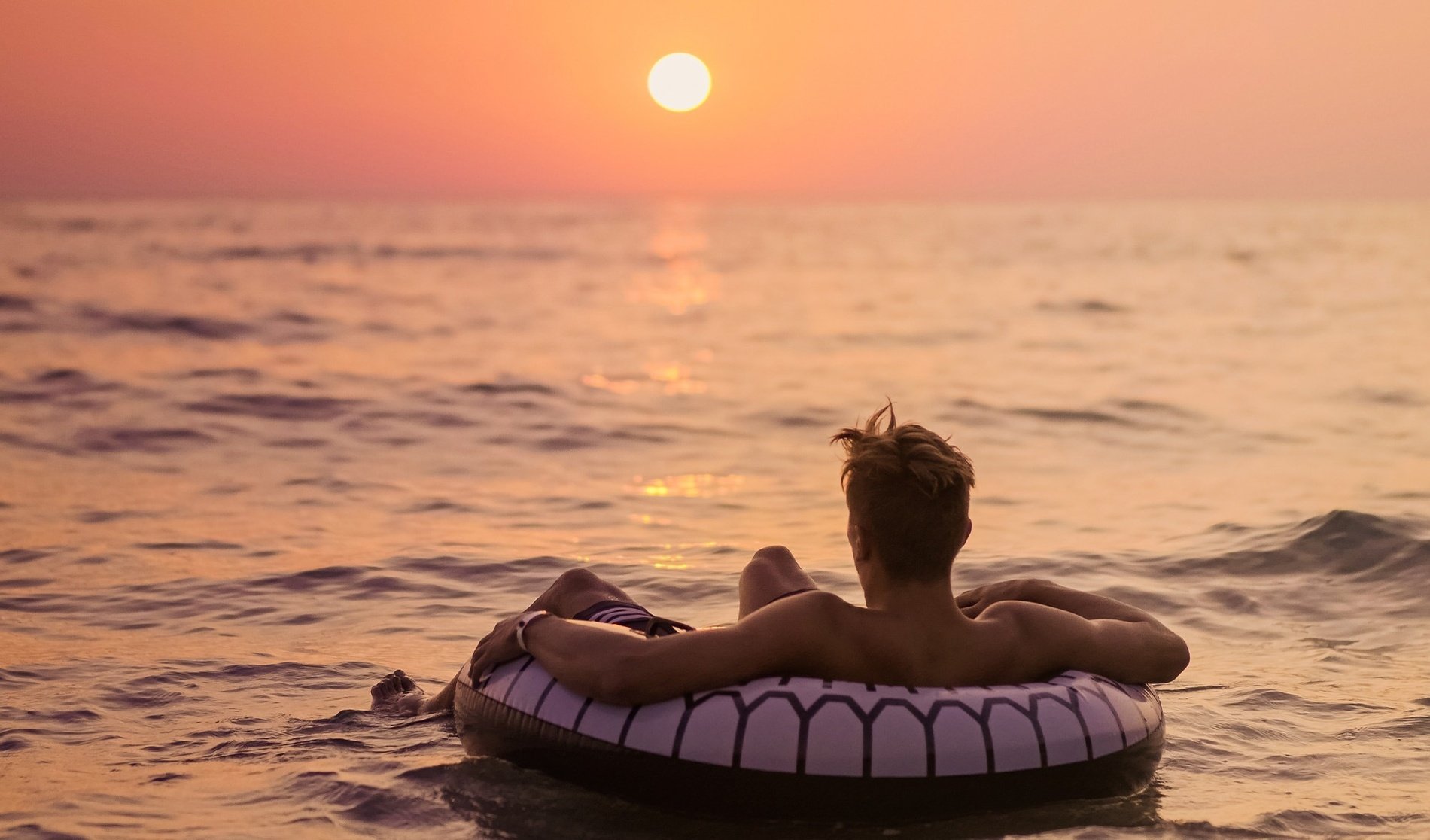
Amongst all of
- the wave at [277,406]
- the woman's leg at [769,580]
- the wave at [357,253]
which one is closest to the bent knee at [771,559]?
the woman's leg at [769,580]

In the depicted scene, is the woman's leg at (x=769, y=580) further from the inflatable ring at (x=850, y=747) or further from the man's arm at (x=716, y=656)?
the inflatable ring at (x=850, y=747)

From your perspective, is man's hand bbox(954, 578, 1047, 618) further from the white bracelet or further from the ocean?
the white bracelet

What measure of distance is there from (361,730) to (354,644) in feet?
4.97

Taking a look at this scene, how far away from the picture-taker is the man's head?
4.15m

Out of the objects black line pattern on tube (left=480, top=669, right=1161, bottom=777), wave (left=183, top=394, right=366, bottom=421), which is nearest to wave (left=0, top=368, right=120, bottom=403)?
wave (left=183, top=394, right=366, bottom=421)

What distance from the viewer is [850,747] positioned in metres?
4.16

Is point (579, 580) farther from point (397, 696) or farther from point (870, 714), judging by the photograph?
point (870, 714)

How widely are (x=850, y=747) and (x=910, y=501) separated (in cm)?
74

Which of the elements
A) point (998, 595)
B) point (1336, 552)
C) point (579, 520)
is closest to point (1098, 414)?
point (1336, 552)

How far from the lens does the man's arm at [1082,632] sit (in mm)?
4566

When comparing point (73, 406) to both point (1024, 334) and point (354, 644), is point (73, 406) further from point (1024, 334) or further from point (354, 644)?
point (1024, 334)

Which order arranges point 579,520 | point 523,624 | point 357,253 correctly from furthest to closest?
1. point 357,253
2. point 579,520
3. point 523,624

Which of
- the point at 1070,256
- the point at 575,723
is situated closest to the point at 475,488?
the point at 575,723

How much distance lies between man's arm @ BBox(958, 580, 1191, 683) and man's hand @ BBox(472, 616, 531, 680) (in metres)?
1.54
